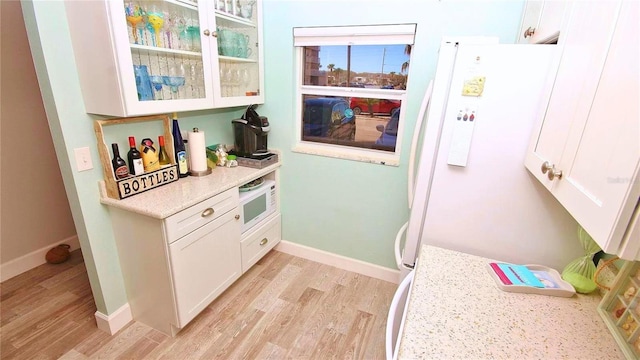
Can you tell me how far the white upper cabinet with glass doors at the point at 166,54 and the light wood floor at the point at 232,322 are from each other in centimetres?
134

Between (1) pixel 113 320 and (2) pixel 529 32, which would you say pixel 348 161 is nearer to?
(2) pixel 529 32

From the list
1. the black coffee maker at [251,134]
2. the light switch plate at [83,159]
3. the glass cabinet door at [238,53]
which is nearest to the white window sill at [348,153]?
the black coffee maker at [251,134]

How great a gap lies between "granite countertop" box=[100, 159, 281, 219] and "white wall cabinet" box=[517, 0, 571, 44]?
1.74 meters

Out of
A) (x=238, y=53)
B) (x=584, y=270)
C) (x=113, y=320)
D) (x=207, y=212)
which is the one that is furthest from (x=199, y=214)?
(x=584, y=270)

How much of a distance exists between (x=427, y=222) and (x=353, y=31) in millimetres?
1371

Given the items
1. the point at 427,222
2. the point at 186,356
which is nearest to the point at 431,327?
the point at 427,222

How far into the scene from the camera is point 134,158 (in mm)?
1657

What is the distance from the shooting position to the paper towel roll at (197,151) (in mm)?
1910

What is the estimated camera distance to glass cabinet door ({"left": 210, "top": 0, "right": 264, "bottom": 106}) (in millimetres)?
1963

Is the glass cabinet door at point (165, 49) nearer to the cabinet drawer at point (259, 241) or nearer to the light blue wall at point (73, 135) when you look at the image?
the light blue wall at point (73, 135)

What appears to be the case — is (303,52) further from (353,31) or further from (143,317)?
(143,317)

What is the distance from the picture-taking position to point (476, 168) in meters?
1.24

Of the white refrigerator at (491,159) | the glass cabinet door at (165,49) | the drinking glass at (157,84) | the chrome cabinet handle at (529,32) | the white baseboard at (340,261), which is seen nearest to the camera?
the white refrigerator at (491,159)

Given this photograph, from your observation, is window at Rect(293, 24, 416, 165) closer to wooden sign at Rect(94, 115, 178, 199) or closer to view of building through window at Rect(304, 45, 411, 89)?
view of building through window at Rect(304, 45, 411, 89)
